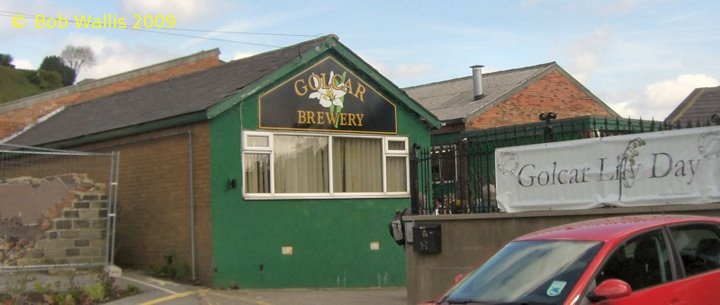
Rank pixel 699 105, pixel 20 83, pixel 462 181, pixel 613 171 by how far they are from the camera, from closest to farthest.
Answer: pixel 613 171 → pixel 462 181 → pixel 699 105 → pixel 20 83

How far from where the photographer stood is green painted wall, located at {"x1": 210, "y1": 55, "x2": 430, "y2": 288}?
14.4 metres

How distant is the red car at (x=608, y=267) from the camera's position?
5852mm

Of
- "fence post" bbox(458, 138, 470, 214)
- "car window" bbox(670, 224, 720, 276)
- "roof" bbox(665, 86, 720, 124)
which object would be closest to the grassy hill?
"roof" bbox(665, 86, 720, 124)

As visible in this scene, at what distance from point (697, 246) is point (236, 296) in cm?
845

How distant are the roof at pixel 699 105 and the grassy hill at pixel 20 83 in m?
48.5

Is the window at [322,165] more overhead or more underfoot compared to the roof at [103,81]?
more underfoot

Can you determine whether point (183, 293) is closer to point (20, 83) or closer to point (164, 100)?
point (164, 100)

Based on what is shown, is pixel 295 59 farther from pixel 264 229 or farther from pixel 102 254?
pixel 102 254

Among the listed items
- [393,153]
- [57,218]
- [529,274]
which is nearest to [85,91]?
[57,218]

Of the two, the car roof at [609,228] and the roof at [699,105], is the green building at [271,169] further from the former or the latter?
the roof at [699,105]

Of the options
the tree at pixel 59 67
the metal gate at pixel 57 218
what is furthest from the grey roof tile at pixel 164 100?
the tree at pixel 59 67

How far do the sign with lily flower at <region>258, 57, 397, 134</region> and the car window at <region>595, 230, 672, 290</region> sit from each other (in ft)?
32.1

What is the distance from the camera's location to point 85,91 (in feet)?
75.4

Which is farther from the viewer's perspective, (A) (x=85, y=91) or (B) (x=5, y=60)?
(B) (x=5, y=60)
